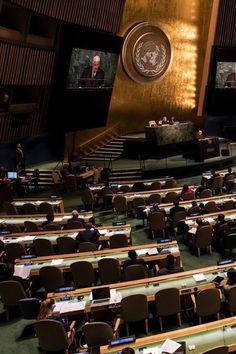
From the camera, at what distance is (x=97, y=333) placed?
20.0ft

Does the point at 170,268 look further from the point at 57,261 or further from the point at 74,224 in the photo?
the point at 74,224

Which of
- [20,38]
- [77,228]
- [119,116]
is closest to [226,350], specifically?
[77,228]

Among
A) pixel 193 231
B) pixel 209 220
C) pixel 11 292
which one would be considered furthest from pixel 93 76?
pixel 11 292

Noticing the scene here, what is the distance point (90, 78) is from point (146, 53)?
558 cm

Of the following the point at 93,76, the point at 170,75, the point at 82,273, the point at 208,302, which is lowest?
the point at 82,273

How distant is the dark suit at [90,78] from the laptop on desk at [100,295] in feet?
44.9

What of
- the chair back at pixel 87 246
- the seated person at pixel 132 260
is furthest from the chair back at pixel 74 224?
the seated person at pixel 132 260

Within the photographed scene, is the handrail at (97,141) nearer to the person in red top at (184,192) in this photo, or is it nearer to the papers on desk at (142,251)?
the person in red top at (184,192)

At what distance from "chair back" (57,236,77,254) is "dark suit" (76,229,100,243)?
0.14 meters

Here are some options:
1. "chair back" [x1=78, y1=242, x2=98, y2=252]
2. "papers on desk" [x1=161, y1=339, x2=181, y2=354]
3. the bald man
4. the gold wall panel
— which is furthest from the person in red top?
the gold wall panel

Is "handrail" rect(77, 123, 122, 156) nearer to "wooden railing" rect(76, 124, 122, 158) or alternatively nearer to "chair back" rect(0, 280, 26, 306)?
"wooden railing" rect(76, 124, 122, 158)

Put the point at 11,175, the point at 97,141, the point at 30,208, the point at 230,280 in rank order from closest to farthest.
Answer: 1. the point at 230,280
2. the point at 30,208
3. the point at 11,175
4. the point at 97,141

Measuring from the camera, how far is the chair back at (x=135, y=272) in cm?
795

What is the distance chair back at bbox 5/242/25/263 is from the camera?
963cm
